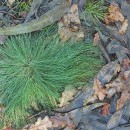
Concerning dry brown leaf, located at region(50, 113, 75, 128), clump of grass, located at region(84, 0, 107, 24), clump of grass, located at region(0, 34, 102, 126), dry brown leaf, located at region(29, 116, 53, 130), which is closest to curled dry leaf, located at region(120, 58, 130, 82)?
clump of grass, located at region(0, 34, 102, 126)

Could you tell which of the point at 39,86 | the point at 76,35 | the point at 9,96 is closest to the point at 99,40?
the point at 76,35

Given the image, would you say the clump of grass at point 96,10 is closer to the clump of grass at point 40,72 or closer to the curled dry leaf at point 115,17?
the curled dry leaf at point 115,17

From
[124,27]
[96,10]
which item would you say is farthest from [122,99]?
[96,10]

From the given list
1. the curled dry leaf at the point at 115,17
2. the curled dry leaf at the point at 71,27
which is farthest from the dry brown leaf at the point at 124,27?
the curled dry leaf at the point at 71,27

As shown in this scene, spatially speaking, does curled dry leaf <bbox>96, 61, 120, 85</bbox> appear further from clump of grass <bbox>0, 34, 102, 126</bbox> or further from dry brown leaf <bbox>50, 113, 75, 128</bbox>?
dry brown leaf <bbox>50, 113, 75, 128</bbox>

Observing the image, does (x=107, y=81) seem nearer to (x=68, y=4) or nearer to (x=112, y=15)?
(x=112, y=15)

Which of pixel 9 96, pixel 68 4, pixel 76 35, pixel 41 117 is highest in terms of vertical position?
pixel 68 4

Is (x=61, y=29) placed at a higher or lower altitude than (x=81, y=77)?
higher
